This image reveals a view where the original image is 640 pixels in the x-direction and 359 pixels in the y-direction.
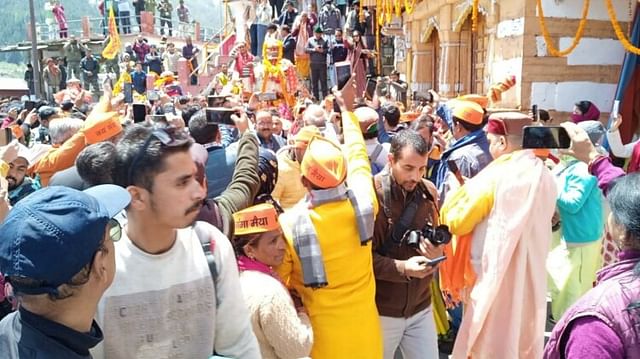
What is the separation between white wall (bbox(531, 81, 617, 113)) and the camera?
7695mm

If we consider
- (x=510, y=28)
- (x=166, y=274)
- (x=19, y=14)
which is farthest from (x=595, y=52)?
(x=19, y=14)

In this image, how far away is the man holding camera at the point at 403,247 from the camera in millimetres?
3252

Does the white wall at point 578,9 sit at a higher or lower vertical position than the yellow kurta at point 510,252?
higher

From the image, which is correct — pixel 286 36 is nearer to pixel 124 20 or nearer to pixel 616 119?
pixel 616 119

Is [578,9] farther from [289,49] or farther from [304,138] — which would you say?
[289,49]

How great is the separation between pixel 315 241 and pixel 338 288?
0.93 ft

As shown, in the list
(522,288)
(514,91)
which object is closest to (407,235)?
(522,288)

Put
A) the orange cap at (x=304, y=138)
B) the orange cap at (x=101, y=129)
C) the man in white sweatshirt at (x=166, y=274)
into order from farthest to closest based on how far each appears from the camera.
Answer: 1. the orange cap at (x=304, y=138)
2. the orange cap at (x=101, y=129)
3. the man in white sweatshirt at (x=166, y=274)

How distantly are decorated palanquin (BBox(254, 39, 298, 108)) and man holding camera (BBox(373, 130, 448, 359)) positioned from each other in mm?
10409

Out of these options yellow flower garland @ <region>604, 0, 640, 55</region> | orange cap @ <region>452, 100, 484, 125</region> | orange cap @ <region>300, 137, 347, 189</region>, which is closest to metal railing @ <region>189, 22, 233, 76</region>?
yellow flower garland @ <region>604, 0, 640, 55</region>

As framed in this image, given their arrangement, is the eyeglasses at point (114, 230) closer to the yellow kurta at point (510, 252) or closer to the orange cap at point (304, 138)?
the yellow kurta at point (510, 252)

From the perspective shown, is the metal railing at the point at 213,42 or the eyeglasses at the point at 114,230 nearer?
the eyeglasses at the point at 114,230

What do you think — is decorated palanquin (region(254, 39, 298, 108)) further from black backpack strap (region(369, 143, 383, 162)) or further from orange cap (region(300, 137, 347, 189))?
orange cap (region(300, 137, 347, 189))

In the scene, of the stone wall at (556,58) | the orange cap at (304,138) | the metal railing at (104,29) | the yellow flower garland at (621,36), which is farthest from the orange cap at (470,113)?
the metal railing at (104,29)
